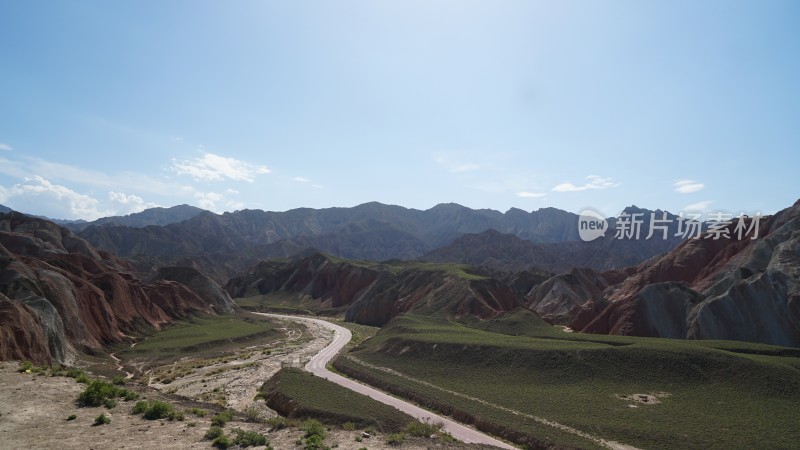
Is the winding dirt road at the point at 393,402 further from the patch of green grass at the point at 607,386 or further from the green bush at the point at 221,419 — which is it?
the green bush at the point at 221,419

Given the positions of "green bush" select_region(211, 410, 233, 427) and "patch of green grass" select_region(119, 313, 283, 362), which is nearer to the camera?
"green bush" select_region(211, 410, 233, 427)

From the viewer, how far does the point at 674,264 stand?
383 ft

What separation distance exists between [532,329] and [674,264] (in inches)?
2304

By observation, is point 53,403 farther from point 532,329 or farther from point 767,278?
point 767,278

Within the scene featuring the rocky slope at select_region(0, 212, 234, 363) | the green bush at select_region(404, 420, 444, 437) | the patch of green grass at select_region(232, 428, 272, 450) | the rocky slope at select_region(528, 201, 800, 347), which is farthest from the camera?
the rocky slope at select_region(528, 201, 800, 347)

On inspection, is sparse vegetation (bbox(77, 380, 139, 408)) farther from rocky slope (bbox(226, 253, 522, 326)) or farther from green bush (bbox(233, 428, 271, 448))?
rocky slope (bbox(226, 253, 522, 326))

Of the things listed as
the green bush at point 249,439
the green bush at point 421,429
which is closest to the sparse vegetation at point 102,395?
the green bush at point 249,439

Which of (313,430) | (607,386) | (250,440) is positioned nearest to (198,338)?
(313,430)

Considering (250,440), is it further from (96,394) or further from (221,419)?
(96,394)

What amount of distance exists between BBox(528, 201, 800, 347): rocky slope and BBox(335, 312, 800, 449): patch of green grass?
16970 millimetres

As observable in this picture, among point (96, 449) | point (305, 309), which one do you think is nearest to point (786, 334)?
point (96, 449)

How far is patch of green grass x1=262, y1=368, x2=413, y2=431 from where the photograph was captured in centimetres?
3650

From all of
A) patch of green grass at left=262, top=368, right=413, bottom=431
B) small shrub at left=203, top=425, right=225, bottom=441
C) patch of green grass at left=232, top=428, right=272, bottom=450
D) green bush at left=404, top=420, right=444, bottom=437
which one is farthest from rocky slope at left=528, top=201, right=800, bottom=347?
small shrub at left=203, top=425, right=225, bottom=441

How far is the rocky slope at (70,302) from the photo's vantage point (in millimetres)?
47688
